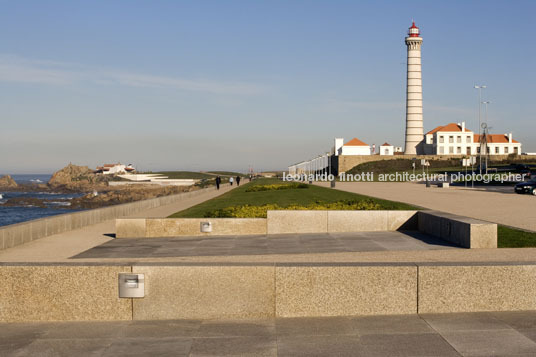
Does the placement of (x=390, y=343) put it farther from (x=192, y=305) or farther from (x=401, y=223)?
(x=401, y=223)

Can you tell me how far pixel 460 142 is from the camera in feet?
416

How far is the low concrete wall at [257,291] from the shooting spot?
7.79 meters

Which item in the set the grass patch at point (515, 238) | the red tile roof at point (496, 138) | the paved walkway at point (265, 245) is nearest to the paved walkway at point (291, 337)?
the paved walkway at point (265, 245)

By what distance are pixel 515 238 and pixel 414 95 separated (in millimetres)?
109189

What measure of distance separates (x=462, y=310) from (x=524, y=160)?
12067 cm

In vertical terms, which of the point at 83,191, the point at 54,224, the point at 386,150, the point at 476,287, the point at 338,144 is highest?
the point at 338,144

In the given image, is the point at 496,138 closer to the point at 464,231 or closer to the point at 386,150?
the point at 386,150

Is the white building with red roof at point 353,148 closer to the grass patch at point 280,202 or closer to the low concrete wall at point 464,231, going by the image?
→ the grass patch at point 280,202

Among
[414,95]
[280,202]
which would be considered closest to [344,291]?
[280,202]

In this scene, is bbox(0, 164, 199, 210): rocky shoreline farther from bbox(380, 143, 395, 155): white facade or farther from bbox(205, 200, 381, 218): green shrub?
bbox(205, 200, 381, 218): green shrub

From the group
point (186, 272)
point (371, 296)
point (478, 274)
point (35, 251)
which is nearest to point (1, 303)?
point (186, 272)

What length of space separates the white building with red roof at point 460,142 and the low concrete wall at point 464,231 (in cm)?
11197

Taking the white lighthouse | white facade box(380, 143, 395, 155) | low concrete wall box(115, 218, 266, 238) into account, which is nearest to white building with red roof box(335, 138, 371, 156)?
white facade box(380, 143, 395, 155)

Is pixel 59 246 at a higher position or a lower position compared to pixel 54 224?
lower
